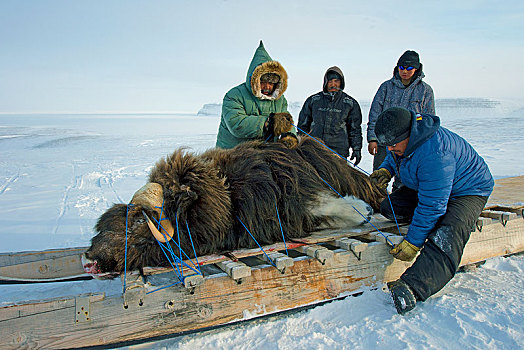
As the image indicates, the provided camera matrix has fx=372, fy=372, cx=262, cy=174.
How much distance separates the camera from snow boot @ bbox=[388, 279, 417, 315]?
214cm

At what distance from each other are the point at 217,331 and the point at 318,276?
0.67m

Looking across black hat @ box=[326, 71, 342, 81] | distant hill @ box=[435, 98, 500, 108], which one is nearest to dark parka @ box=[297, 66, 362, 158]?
black hat @ box=[326, 71, 342, 81]

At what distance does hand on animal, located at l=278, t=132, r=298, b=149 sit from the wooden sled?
788mm

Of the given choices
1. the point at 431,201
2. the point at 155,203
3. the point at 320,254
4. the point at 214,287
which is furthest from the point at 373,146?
the point at 214,287

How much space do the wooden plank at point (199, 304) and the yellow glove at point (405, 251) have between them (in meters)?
0.08

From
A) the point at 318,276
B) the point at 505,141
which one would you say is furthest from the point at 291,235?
the point at 505,141

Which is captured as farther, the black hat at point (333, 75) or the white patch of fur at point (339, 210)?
the black hat at point (333, 75)

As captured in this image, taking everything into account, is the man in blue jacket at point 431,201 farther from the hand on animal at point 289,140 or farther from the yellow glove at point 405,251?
the hand on animal at point 289,140

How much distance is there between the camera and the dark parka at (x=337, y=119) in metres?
4.28

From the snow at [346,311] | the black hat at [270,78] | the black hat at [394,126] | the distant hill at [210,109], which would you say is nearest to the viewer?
the snow at [346,311]

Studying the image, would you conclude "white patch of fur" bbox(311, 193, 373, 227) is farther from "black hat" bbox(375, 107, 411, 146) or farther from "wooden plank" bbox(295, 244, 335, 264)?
"black hat" bbox(375, 107, 411, 146)

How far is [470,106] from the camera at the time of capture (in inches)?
1000

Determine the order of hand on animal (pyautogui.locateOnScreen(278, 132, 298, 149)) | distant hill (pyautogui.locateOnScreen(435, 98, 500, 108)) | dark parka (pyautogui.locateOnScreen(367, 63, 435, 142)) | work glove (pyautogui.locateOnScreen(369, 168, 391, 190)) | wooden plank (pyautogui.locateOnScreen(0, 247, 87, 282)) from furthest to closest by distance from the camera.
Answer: distant hill (pyautogui.locateOnScreen(435, 98, 500, 108)) < dark parka (pyautogui.locateOnScreen(367, 63, 435, 142)) < hand on animal (pyautogui.locateOnScreen(278, 132, 298, 149)) < work glove (pyautogui.locateOnScreen(369, 168, 391, 190)) < wooden plank (pyautogui.locateOnScreen(0, 247, 87, 282))

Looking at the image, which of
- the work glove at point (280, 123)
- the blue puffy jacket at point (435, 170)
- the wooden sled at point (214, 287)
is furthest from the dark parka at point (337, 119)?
the blue puffy jacket at point (435, 170)
